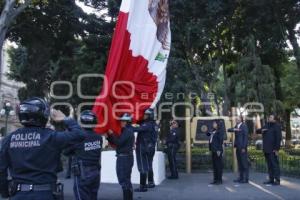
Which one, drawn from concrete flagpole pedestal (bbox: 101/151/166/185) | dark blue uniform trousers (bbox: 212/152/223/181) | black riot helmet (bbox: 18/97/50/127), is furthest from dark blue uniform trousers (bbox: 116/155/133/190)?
black riot helmet (bbox: 18/97/50/127)

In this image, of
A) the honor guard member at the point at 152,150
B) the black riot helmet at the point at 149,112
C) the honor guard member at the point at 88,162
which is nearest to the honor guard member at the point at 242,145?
the honor guard member at the point at 152,150

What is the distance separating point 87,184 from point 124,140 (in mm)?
2075

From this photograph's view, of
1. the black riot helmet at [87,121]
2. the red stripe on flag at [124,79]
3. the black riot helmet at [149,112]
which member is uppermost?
the red stripe on flag at [124,79]

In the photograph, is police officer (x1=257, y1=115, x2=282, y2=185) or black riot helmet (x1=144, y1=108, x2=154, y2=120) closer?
black riot helmet (x1=144, y1=108, x2=154, y2=120)

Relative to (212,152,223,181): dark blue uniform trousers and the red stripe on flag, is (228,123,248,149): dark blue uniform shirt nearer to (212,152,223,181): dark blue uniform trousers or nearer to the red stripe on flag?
(212,152,223,181): dark blue uniform trousers

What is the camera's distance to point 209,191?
13.2 metres

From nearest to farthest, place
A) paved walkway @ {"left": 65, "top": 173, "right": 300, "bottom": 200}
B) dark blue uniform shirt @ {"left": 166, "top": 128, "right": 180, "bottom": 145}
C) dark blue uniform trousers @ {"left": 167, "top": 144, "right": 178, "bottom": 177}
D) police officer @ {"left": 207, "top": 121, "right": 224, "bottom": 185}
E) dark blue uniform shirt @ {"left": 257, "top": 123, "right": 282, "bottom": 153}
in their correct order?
paved walkway @ {"left": 65, "top": 173, "right": 300, "bottom": 200} → dark blue uniform shirt @ {"left": 257, "top": 123, "right": 282, "bottom": 153} → police officer @ {"left": 207, "top": 121, "right": 224, "bottom": 185} → dark blue uniform trousers @ {"left": 167, "top": 144, "right": 178, "bottom": 177} → dark blue uniform shirt @ {"left": 166, "top": 128, "right": 180, "bottom": 145}

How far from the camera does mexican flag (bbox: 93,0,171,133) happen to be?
11271mm

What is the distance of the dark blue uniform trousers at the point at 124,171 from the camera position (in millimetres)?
10562

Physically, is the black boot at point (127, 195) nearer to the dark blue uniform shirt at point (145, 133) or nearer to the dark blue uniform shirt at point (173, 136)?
the dark blue uniform shirt at point (145, 133)

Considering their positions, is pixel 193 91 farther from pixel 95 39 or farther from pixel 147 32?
pixel 147 32

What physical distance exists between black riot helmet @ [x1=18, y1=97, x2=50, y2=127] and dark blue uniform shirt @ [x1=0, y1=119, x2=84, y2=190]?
66mm

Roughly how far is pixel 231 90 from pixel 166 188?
829 inches

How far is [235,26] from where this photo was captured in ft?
90.2
